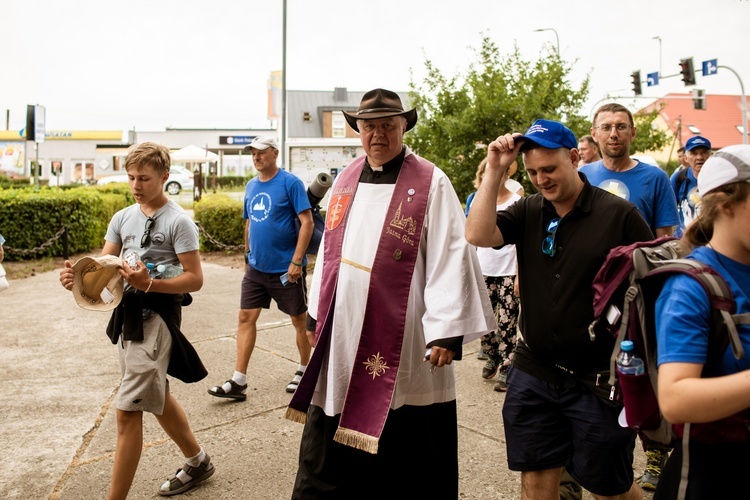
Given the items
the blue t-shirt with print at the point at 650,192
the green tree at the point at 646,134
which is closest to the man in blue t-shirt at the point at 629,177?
the blue t-shirt with print at the point at 650,192

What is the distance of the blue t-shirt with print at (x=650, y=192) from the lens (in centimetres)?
388

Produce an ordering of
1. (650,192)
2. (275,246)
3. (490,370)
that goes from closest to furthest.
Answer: (650,192) → (275,246) → (490,370)

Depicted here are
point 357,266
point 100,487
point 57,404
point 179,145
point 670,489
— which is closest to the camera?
point 670,489

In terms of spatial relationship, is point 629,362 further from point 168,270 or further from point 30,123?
point 30,123

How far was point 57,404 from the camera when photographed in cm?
523

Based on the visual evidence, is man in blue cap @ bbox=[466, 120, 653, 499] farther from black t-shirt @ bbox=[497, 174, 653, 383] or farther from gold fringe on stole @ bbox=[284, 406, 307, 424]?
gold fringe on stole @ bbox=[284, 406, 307, 424]

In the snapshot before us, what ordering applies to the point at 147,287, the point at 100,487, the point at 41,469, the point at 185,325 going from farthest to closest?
1. the point at 185,325
2. the point at 41,469
3. the point at 100,487
4. the point at 147,287

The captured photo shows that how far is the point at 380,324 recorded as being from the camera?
3.00 meters

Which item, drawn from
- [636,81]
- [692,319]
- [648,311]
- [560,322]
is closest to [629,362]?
[648,311]

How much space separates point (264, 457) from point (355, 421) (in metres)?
1.48

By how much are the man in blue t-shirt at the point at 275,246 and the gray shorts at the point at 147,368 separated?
1.89 m

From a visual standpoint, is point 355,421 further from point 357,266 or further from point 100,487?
point 100,487

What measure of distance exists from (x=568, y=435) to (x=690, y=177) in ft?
15.7

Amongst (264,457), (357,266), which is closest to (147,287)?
(357,266)
